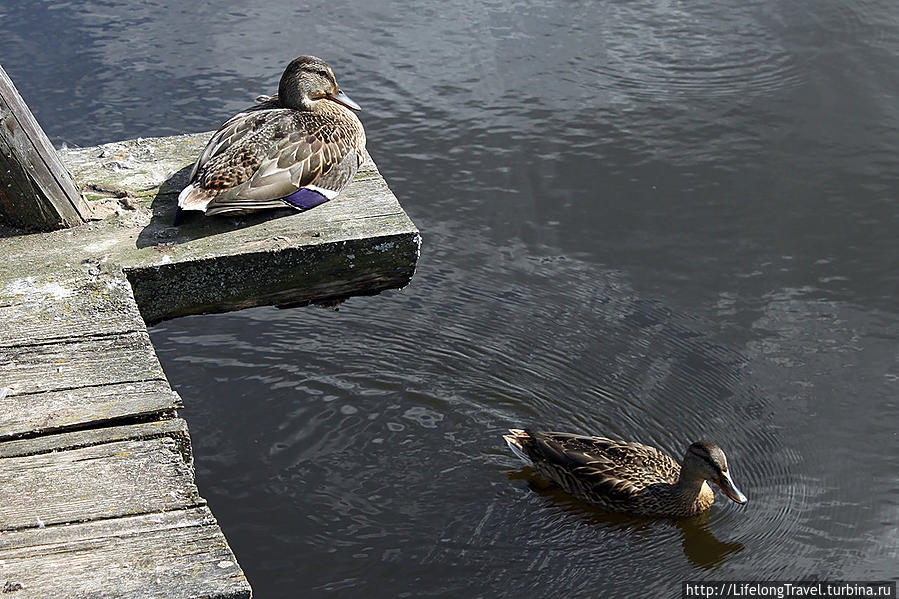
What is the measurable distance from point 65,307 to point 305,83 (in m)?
2.68

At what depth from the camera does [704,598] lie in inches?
201

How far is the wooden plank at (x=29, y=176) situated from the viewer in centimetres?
395

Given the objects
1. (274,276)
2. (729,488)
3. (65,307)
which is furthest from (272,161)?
(729,488)

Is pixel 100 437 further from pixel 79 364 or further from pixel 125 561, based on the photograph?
pixel 125 561

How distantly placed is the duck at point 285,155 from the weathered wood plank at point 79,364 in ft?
3.56

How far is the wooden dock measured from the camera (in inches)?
95.9

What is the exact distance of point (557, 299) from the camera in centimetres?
716

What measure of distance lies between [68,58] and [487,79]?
15.9 ft

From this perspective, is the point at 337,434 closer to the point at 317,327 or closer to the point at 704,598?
the point at 317,327

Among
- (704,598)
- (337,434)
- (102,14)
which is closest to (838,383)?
(704,598)

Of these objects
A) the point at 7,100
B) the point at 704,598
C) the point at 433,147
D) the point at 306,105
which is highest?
the point at 7,100

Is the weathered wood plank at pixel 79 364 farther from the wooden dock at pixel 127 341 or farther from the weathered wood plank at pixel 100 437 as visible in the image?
the weathered wood plank at pixel 100 437

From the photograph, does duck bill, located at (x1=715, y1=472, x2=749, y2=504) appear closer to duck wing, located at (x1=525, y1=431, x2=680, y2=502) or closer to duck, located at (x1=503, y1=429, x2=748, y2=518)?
duck, located at (x1=503, y1=429, x2=748, y2=518)

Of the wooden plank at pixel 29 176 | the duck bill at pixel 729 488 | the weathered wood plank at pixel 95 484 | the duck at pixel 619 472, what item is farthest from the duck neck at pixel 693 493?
the wooden plank at pixel 29 176
